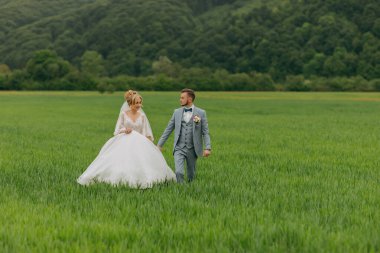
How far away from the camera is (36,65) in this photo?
92.1 metres

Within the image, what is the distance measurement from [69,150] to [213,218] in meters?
9.67

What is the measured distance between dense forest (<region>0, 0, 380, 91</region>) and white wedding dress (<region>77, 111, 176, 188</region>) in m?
74.1

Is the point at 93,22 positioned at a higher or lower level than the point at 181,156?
higher

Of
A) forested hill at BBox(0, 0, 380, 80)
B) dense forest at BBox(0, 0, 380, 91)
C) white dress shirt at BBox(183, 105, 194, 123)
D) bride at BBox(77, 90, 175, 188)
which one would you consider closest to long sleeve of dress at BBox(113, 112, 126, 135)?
bride at BBox(77, 90, 175, 188)

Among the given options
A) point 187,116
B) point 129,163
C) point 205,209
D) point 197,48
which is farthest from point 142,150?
point 197,48

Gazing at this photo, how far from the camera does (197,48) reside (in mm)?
113938

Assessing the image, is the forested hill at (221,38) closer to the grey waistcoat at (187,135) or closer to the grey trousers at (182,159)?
the grey trousers at (182,159)

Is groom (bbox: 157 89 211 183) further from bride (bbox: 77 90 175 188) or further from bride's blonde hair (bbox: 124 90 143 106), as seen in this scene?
bride's blonde hair (bbox: 124 90 143 106)

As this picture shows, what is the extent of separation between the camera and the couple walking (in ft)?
27.9

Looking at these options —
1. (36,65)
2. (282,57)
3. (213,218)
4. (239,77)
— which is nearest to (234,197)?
(213,218)

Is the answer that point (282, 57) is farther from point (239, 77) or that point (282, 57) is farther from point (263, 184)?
point (263, 184)

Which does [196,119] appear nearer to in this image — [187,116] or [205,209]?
[187,116]

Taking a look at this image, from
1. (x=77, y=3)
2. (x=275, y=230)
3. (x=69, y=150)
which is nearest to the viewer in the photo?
(x=275, y=230)

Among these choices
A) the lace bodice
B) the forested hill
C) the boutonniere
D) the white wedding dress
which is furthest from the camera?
the forested hill
